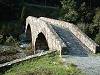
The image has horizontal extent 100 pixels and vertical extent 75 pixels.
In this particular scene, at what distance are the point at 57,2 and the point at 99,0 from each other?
39.1 ft

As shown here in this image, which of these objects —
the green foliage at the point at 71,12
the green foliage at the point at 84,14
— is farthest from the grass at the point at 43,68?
the green foliage at the point at 84,14

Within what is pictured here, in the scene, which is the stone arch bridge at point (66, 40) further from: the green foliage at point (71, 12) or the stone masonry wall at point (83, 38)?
the green foliage at point (71, 12)

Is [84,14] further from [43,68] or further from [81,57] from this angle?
[43,68]

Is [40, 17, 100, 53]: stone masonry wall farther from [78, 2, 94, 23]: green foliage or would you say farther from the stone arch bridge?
[78, 2, 94, 23]: green foliage

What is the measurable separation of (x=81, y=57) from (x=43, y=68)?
2870 mm

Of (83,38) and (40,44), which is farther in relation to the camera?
(40,44)

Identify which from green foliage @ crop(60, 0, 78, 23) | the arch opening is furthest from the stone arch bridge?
green foliage @ crop(60, 0, 78, 23)

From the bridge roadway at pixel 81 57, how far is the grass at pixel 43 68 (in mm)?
525

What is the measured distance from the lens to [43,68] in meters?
15.5

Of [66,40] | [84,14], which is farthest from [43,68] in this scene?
[84,14]

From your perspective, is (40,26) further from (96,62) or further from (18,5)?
(18,5)

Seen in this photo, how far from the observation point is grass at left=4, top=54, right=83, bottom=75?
590 inches

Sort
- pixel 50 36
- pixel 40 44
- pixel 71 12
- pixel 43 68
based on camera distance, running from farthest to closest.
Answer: pixel 71 12 → pixel 40 44 → pixel 50 36 → pixel 43 68

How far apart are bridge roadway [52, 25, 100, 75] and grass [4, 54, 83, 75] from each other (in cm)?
53
